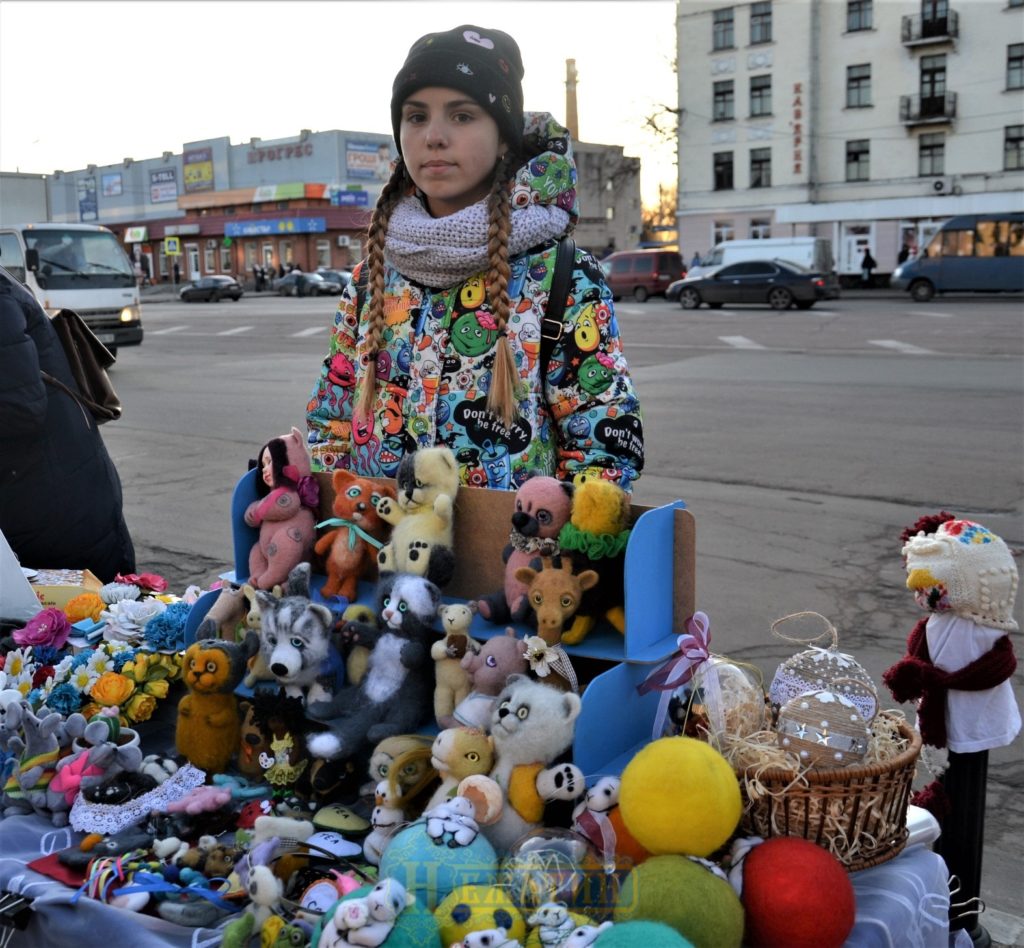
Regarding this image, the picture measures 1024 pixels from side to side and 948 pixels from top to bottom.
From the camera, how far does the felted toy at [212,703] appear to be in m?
2.08

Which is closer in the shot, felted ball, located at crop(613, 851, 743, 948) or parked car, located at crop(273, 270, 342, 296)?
felted ball, located at crop(613, 851, 743, 948)

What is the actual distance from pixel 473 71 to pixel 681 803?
60.5 inches

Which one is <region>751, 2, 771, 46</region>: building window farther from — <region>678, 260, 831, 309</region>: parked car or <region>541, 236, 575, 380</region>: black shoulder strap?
<region>541, 236, 575, 380</region>: black shoulder strap

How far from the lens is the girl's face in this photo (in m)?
2.25

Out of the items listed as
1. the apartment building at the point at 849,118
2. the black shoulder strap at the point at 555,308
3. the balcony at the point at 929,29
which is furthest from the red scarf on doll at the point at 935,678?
the balcony at the point at 929,29

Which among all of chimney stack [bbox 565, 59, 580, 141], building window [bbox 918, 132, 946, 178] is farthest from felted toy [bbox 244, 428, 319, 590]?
chimney stack [bbox 565, 59, 580, 141]

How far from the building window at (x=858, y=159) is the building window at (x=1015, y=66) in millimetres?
5137

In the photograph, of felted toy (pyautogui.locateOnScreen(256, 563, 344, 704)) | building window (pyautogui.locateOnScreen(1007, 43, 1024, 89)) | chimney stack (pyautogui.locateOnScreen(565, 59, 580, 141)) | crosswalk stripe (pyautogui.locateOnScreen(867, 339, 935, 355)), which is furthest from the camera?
chimney stack (pyautogui.locateOnScreen(565, 59, 580, 141))

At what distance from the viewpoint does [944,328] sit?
19938 mm

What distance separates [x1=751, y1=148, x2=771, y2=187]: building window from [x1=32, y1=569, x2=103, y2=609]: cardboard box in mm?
42027

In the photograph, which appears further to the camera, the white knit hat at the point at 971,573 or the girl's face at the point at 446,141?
the girl's face at the point at 446,141

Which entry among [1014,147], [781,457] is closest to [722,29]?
[1014,147]

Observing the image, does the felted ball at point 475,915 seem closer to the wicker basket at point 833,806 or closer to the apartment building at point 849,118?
the wicker basket at point 833,806

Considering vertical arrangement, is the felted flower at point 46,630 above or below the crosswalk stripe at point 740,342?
below
